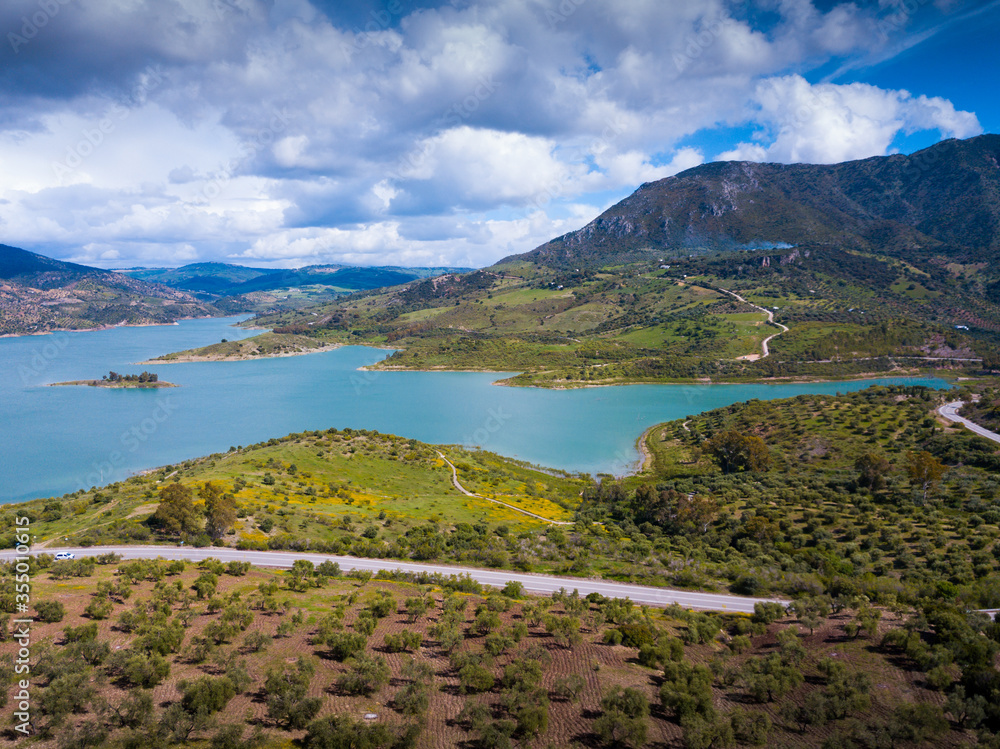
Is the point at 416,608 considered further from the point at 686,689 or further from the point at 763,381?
the point at 763,381

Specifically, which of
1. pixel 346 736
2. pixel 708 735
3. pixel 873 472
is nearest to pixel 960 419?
pixel 873 472

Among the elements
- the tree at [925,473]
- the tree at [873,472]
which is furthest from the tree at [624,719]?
the tree at [873,472]

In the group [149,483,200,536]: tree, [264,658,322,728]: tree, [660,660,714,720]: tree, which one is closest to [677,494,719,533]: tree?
[660,660,714,720]: tree

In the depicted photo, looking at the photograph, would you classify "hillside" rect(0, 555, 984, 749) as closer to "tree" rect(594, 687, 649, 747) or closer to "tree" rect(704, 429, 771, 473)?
"tree" rect(594, 687, 649, 747)

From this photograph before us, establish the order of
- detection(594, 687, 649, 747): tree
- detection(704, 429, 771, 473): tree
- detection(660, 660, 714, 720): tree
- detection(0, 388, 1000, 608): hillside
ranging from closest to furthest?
1. detection(594, 687, 649, 747): tree
2. detection(660, 660, 714, 720): tree
3. detection(0, 388, 1000, 608): hillside
4. detection(704, 429, 771, 473): tree

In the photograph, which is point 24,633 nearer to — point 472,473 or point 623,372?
point 472,473

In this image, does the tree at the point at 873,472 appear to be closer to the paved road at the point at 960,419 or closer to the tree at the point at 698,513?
the tree at the point at 698,513
